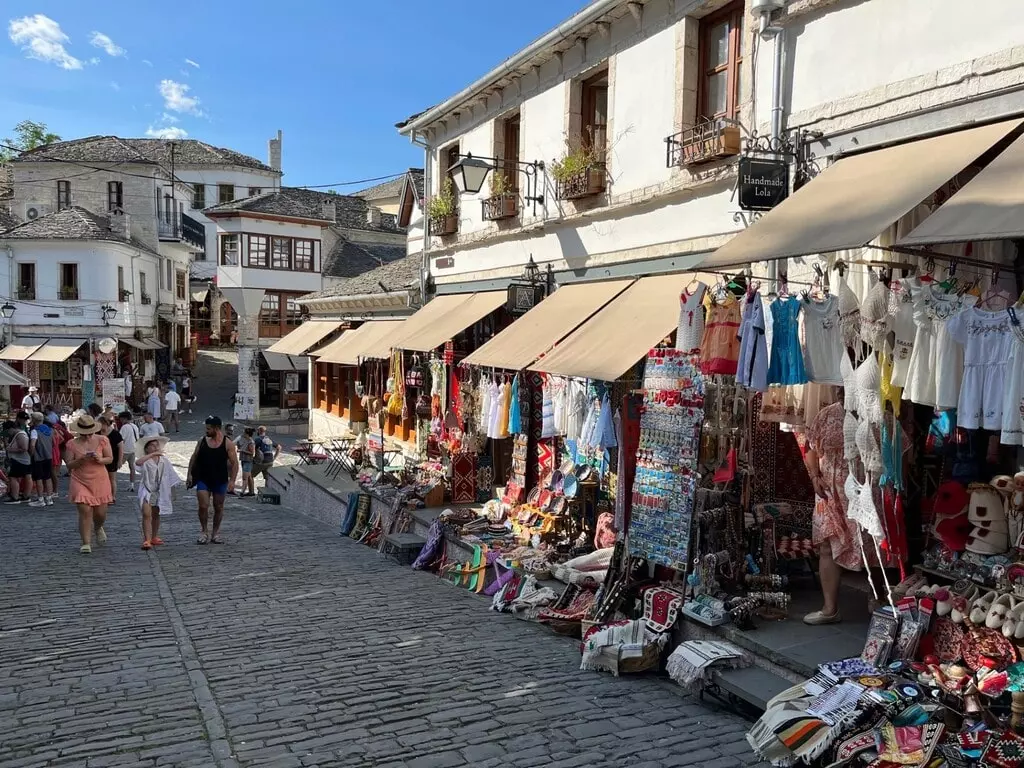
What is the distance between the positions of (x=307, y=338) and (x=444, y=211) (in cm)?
820

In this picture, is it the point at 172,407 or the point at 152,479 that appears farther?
the point at 172,407

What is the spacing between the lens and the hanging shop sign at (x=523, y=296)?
37.6 ft

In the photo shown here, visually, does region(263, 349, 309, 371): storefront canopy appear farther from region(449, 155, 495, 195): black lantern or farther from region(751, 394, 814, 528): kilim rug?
region(751, 394, 814, 528): kilim rug

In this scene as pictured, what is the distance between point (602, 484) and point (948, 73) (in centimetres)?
519

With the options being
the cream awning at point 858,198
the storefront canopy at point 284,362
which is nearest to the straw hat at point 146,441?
the cream awning at point 858,198

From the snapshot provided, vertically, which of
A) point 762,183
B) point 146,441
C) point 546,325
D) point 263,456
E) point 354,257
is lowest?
point 263,456

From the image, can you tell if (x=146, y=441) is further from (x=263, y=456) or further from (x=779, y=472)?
(x=263, y=456)

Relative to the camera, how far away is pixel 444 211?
47.6 feet

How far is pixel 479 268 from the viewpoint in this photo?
44.7ft

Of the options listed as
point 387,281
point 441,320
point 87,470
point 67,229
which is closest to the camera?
point 87,470

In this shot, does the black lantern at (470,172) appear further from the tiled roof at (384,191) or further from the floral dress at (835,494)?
the tiled roof at (384,191)

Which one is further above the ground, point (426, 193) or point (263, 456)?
point (426, 193)

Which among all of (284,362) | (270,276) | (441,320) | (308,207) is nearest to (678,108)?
(441,320)

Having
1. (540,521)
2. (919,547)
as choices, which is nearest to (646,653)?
(919,547)
